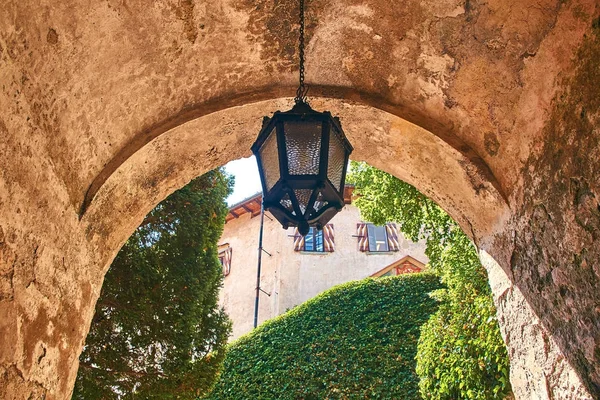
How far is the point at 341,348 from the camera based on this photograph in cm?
1298

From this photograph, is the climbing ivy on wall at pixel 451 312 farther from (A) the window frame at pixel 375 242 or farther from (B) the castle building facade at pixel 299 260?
(A) the window frame at pixel 375 242

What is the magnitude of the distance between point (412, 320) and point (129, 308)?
7.88 metres

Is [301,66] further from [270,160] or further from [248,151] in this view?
[248,151]

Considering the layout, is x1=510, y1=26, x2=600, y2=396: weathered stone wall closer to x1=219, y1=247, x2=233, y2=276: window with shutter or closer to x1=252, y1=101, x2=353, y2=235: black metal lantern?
x1=252, y1=101, x2=353, y2=235: black metal lantern

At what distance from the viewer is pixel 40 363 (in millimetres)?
2541

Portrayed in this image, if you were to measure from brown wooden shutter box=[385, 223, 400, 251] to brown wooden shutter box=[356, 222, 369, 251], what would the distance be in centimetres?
70

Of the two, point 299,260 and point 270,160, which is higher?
point 299,260

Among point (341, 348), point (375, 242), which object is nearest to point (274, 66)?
point (341, 348)

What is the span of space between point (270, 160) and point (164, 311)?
4.47 meters

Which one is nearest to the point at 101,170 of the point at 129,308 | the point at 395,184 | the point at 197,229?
the point at 129,308

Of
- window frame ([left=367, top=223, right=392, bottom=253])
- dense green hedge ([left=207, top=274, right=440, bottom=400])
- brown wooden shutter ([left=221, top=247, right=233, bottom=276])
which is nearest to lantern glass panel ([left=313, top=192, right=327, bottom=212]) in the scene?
dense green hedge ([left=207, top=274, right=440, bottom=400])

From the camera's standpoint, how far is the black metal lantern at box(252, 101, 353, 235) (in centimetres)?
277

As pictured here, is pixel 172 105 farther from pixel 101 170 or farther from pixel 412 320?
pixel 412 320

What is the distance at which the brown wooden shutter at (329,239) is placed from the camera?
19172mm
